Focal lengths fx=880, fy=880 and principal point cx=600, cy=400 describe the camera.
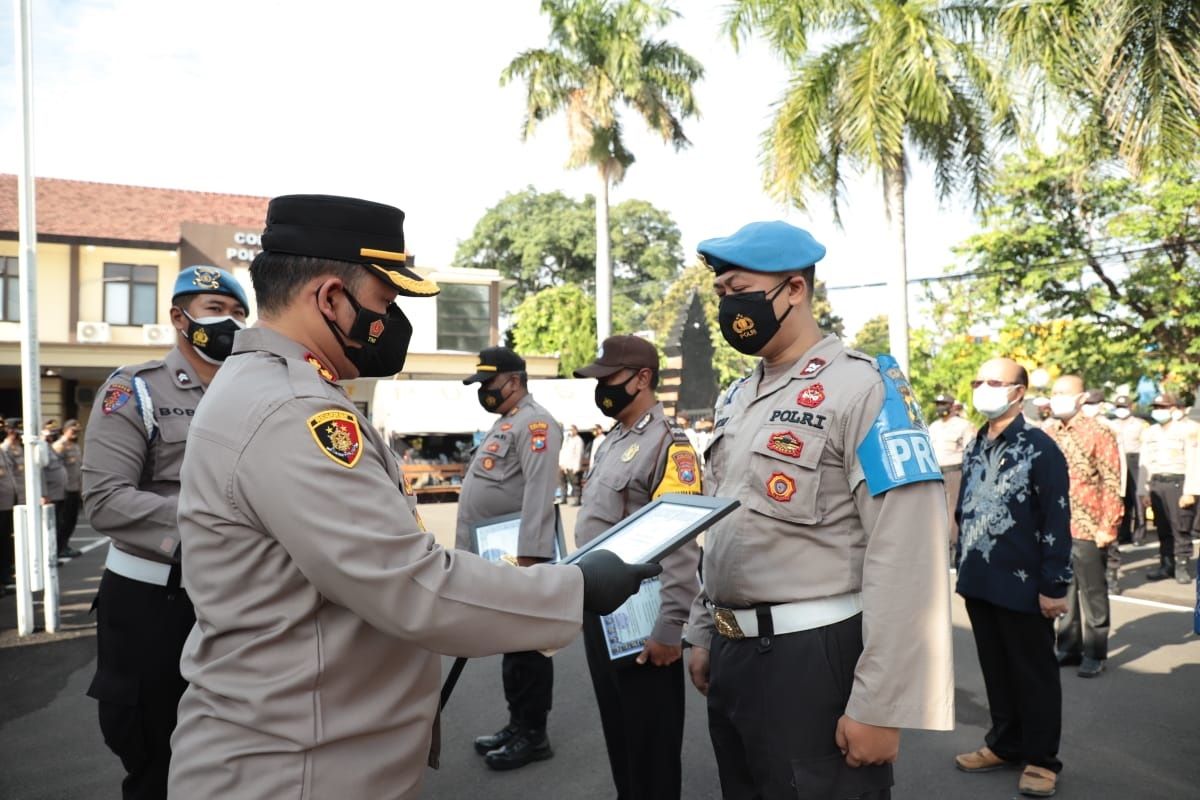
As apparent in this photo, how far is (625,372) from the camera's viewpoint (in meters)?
3.96

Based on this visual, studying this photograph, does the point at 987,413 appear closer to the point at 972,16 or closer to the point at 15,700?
the point at 15,700

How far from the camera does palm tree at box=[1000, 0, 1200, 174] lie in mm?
8984

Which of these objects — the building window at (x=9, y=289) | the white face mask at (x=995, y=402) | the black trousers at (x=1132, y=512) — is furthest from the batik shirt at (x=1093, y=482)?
the building window at (x=9, y=289)

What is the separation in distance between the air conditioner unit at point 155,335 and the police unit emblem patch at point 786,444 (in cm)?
2720

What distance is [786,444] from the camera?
2.35m

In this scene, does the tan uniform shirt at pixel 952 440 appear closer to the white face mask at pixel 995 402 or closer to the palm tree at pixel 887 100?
the palm tree at pixel 887 100

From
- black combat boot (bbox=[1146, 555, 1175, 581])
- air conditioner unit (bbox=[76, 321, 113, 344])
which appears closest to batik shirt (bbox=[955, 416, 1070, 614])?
black combat boot (bbox=[1146, 555, 1175, 581])

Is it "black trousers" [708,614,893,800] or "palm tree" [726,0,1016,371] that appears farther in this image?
"palm tree" [726,0,1016,371]

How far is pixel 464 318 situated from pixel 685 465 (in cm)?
2631

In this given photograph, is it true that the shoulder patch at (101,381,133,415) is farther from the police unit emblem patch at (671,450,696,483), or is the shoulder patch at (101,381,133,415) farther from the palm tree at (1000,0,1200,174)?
the palm tree at (1000,0,1200,174)

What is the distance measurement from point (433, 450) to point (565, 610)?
68.7 feet

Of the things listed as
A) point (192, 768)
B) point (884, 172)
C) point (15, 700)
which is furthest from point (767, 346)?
point (884, 172)

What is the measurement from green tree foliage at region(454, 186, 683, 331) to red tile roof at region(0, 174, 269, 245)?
60.0ft

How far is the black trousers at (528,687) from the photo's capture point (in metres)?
4.51
